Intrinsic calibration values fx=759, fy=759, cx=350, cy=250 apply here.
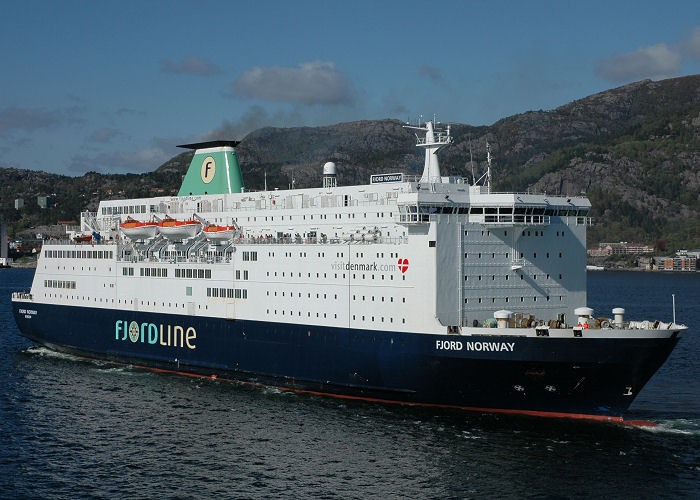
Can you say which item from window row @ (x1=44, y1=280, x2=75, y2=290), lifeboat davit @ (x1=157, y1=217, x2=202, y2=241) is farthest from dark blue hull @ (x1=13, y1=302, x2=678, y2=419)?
window row @ (x1=44, y1=280, x2=75, y2=290)

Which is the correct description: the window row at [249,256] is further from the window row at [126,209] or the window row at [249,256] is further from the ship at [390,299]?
the window row at [126,209]

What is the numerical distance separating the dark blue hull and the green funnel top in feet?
23.5

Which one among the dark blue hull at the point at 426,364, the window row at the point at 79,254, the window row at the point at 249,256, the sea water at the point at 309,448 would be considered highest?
the window row at the point at 79,254

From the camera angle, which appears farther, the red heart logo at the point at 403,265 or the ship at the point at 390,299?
the red heart logo at the point at 403,265

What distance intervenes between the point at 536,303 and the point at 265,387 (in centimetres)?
1171

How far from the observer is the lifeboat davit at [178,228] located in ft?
117

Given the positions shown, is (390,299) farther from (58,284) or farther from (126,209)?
(58,284)

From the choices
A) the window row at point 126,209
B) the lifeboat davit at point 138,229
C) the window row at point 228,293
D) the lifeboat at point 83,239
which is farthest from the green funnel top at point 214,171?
the window row at point 228,293

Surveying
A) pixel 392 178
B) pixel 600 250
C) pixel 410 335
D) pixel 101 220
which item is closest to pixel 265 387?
pixel 410 335

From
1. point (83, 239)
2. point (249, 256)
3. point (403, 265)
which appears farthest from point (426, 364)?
point (83, 239)

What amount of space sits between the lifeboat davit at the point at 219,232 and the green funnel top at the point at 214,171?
11.2ft

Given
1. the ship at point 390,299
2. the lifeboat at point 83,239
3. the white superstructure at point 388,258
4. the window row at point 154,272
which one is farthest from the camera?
the lifeboat at point 83,239

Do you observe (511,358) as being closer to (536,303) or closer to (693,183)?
(536,303)

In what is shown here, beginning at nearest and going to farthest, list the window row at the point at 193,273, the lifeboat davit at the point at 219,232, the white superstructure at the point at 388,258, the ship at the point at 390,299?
1. the ship at the point at 390,299
2. the white superstructure at the point at 388,258
3. the window row at the point at 193,273
4. the lifeboat davit at the point at 219,232
